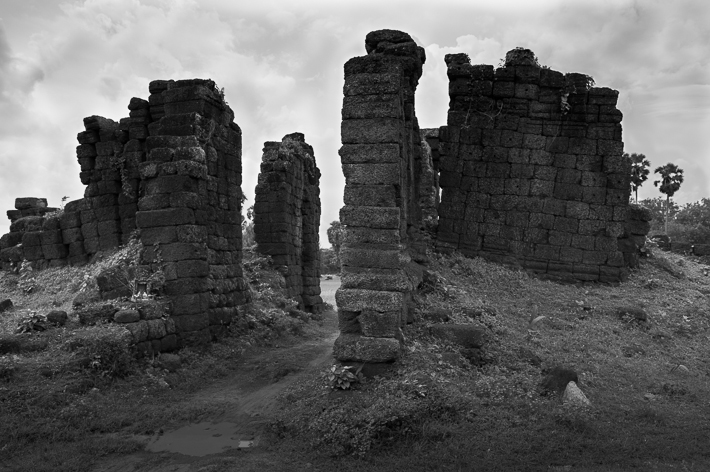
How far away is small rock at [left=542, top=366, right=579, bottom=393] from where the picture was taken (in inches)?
310

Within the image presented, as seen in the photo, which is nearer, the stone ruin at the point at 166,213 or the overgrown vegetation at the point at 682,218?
Answer: the stone ruin at the point at 166,213

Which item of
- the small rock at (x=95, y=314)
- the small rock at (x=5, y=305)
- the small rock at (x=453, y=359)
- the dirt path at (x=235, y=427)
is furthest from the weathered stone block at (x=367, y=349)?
the small rock at (x=5, y=305)

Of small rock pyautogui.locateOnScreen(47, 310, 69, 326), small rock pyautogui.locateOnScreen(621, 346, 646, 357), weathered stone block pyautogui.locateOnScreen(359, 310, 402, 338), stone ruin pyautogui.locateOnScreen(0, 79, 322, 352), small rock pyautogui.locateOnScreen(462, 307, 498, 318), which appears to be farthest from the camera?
stone ruin pyautogui.locateOnScreen(0, 79, 322, 352)

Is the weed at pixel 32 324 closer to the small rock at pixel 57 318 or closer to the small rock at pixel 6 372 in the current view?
the small rock at pixel 57 318

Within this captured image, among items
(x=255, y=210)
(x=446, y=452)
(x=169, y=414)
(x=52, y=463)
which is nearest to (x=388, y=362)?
(x=446, y=452)

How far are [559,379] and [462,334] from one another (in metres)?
1.75

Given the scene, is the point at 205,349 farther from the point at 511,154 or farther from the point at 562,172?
the point at 562,172

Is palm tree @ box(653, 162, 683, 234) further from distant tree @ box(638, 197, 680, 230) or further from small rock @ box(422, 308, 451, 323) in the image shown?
small rock @ box(422, 308, 451, 323)

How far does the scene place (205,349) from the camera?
1238cm

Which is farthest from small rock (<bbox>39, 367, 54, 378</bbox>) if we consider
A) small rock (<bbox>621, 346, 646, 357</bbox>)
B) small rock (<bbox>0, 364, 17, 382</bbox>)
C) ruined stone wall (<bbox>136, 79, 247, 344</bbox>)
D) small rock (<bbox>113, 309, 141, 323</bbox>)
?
small rock (<bbox>621, 346, 646, 357</bbox>)

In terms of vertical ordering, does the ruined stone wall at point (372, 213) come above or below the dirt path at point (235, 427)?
above

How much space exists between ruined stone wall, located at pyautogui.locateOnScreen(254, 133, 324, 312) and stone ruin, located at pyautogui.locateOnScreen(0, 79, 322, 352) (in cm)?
310

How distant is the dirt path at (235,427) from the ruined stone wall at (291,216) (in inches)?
229

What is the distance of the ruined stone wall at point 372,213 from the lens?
844 cm
